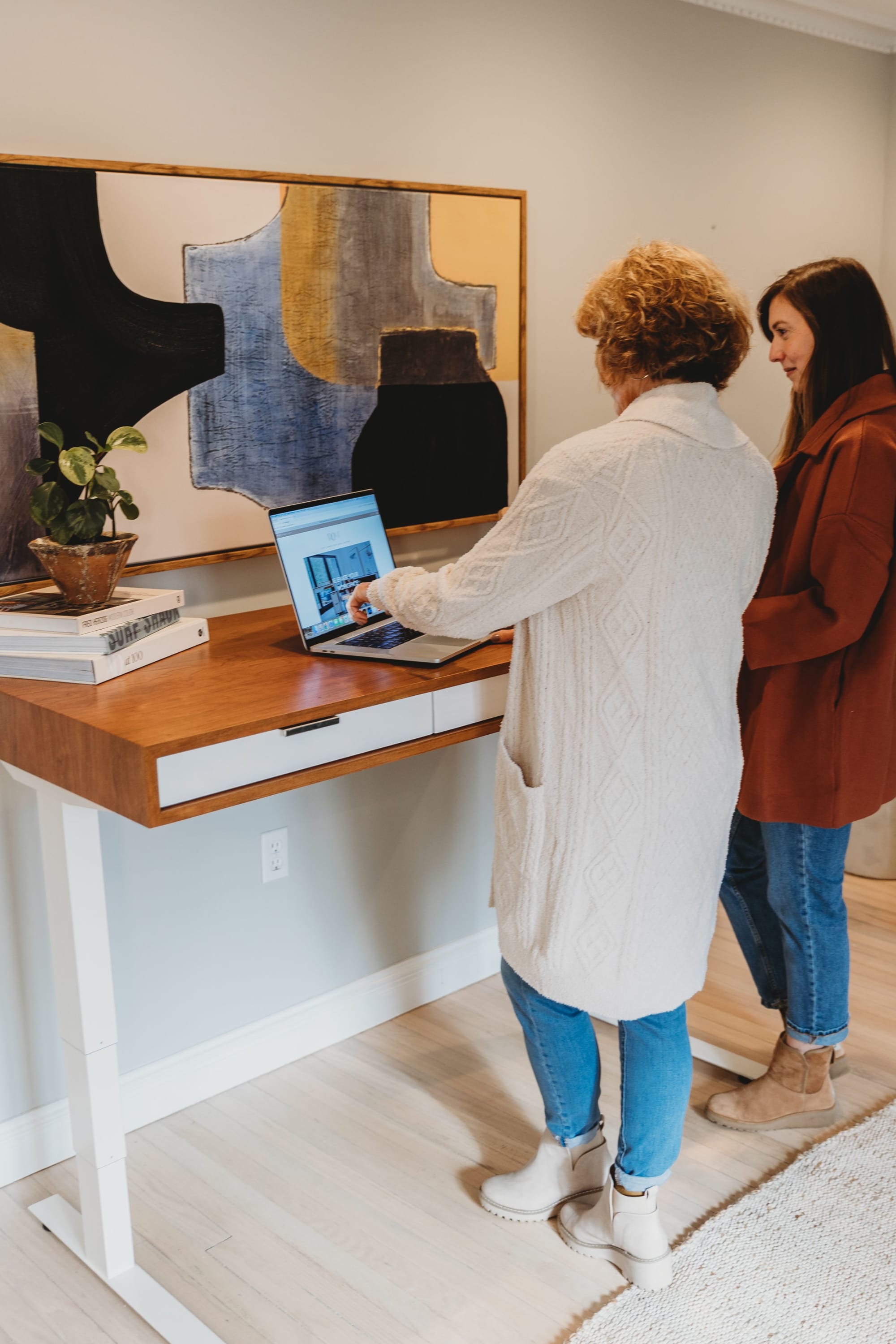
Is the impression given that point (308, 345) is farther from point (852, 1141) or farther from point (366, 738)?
point (852, 1141)

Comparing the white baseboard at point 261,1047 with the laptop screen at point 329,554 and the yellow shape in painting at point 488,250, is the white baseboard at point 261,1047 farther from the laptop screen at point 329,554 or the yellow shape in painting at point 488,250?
the yellow shape in painting at point 488,250

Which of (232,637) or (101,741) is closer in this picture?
(101,741)

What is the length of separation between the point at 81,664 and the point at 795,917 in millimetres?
1206

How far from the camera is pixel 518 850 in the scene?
1.60m

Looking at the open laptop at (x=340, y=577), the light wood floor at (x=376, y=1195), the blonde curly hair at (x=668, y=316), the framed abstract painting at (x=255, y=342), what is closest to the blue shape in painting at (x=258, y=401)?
the framed abstract painting at (x=255, y=342)

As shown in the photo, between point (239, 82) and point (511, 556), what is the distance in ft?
3.47

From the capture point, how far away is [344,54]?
6.82ft

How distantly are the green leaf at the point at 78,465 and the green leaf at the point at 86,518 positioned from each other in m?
0.03

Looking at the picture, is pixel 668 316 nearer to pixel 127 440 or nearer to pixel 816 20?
pixel 127 440

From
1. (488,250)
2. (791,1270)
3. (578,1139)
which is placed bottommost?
(791,1270)

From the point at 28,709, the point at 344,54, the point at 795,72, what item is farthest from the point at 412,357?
the point at 795,72

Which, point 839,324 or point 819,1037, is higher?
point 839,324

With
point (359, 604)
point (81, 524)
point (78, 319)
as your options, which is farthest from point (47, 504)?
point (359, 604)

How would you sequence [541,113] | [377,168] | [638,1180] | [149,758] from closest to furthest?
1. [149,758]
2. [638,1180]
3. [377,168]
4. [541,113]
